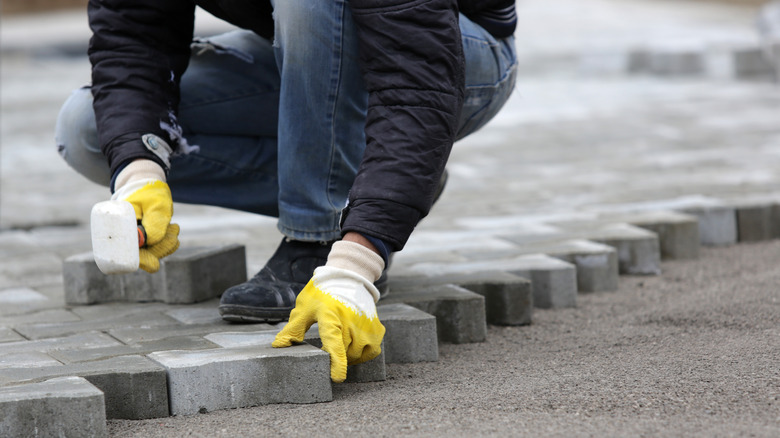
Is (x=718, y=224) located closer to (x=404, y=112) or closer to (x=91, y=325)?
(x=404, y=112)

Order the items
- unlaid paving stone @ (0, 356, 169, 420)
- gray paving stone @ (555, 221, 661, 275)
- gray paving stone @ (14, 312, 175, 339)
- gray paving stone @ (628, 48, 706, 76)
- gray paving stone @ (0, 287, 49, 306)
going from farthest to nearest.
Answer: gray paving stone @ (628, 48, 706, 76) < gray paving stone @ (555, 221, 661, 275) < gray paving stone @ (0, 287, 49, 306) < gray paving stone @ (14, 312, 175, 339) < unlaid paving stone @ (0, 356, 169, 420)

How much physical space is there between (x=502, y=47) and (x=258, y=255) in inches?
44.4

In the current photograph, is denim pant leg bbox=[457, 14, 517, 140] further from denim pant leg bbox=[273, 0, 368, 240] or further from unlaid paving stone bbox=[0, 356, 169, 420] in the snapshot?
unlaid paving stone bbox=[0, 356, 169, 420]

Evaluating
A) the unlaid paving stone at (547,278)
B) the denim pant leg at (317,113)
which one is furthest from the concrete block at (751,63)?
the denim pant leg at (317,113)

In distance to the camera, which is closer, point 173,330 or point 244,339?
point 244,339

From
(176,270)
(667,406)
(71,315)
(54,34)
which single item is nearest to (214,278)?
(176,270)

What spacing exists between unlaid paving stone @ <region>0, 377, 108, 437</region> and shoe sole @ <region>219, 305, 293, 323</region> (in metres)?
0.52

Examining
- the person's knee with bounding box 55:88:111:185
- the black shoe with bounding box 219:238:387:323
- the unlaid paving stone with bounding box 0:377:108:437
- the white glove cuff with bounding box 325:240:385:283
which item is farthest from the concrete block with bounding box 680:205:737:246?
the unlaid paving stone with bounding box 0:377:108:437

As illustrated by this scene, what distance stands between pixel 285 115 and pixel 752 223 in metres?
2.10

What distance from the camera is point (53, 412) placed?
1.75 m

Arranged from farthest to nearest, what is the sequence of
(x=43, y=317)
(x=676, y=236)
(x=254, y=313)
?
(x=676, y=236)
(x=43, y=317)
(x=254, y=313)

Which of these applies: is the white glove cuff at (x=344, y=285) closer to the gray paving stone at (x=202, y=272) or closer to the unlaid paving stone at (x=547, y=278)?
the gray paving stone at (x=202, y=272)

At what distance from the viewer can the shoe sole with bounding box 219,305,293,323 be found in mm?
2277

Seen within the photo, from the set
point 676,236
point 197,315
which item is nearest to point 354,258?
point 197,315
